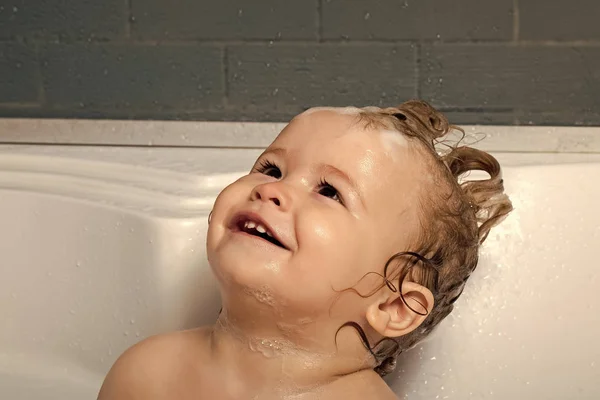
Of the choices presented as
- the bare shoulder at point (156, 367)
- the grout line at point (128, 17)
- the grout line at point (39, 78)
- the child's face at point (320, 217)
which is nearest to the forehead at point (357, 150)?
the child's face at point (320, 217)

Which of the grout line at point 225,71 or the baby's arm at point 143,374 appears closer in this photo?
the baby's arm at point 143,374

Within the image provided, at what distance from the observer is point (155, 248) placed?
123cm

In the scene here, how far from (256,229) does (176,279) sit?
0.35 m

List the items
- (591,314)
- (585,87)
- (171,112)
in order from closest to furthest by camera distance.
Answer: (591,314) → (585,87) → (171,112)

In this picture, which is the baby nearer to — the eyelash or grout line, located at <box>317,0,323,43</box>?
the eyelash

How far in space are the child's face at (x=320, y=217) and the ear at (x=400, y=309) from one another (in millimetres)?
21

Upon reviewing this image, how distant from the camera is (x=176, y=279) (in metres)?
1.22

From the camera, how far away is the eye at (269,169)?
37.6 inches

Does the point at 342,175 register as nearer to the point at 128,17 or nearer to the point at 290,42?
the point at 290,42

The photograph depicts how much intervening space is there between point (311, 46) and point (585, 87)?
507mm

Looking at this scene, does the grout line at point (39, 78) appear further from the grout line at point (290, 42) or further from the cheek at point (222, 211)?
the cheek at point (222, 211)

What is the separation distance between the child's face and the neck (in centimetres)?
3

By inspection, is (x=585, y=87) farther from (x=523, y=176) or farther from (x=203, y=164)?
(x=203, y=164)

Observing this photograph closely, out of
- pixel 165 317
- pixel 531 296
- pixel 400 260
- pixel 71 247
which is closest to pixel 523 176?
pixel 531 296
